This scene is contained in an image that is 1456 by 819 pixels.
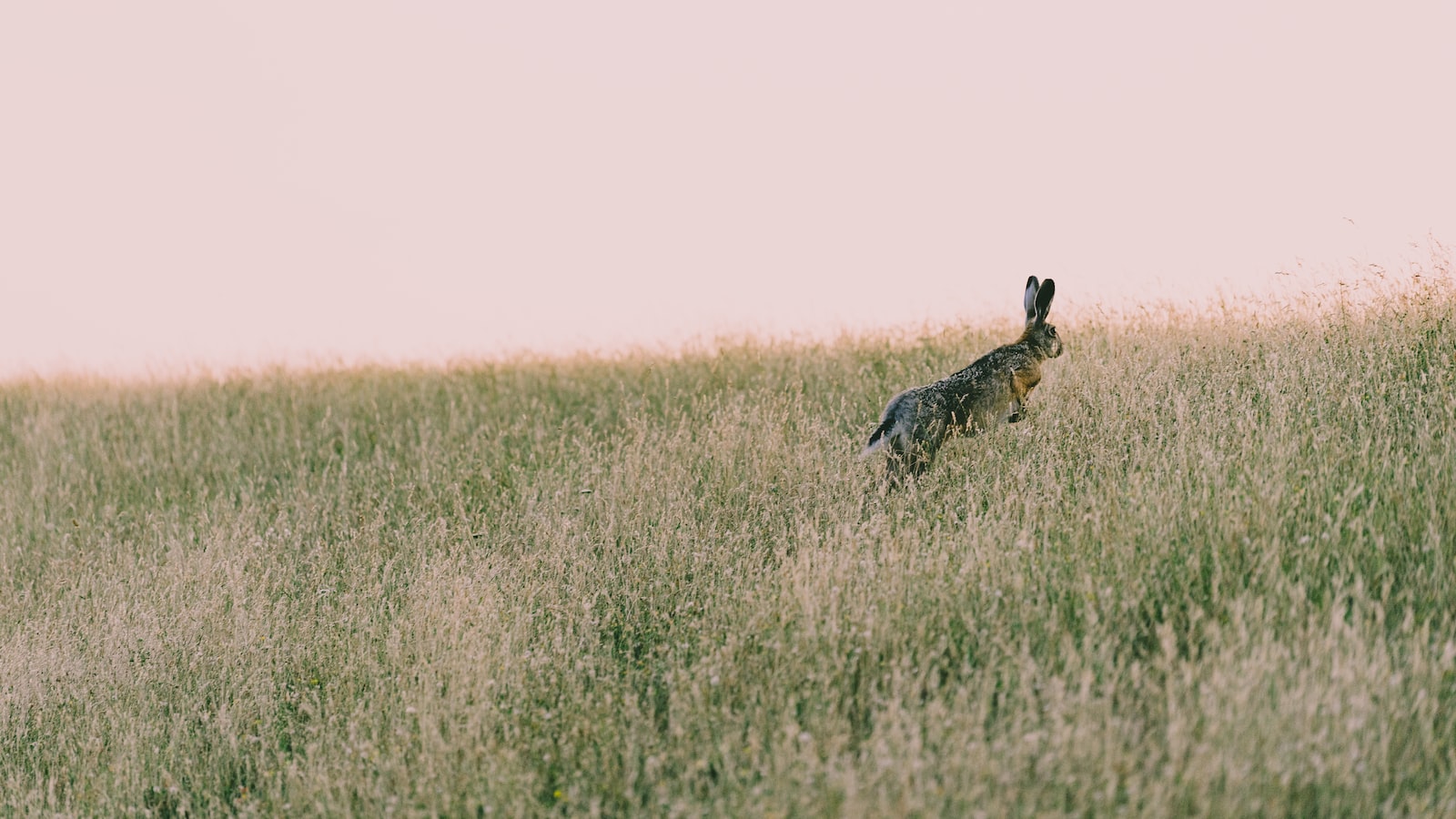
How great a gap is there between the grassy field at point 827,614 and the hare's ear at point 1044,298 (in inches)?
24.2

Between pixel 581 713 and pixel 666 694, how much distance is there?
1.32 feet

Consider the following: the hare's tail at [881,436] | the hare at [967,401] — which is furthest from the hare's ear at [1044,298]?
the hare's tail at [881,436]

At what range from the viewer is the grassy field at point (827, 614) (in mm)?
3676

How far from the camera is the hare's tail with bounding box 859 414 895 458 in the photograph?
6.96 m

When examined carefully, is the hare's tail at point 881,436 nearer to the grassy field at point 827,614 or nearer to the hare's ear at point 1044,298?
the grassy field at point 827,614

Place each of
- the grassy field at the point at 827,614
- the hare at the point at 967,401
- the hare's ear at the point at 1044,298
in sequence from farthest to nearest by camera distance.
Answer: the hare's ear at the point at 1044,298 < the hare at the point at 967,401 < the grassy field at the point at 827,614

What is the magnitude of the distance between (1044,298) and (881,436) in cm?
174

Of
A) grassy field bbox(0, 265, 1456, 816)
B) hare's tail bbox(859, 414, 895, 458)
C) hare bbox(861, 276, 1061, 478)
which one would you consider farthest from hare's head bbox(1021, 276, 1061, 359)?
Result: hare's tail bbox(859, 414, 895, 458)

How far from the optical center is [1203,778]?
334cm

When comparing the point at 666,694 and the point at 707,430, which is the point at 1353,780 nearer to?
the point at 666,694

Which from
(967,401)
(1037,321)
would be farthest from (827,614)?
(1037,321)

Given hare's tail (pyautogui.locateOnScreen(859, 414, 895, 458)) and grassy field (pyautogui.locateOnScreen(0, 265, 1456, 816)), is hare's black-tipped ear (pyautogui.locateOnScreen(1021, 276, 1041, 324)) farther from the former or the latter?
hare's tail (pyautogui.locateOnScreen(859, 414, 895, 458))

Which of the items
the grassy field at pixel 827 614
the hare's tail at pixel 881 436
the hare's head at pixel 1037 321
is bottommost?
the grassy field at pixel 827 614

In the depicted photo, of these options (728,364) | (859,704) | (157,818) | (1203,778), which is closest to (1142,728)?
(1203,778)
